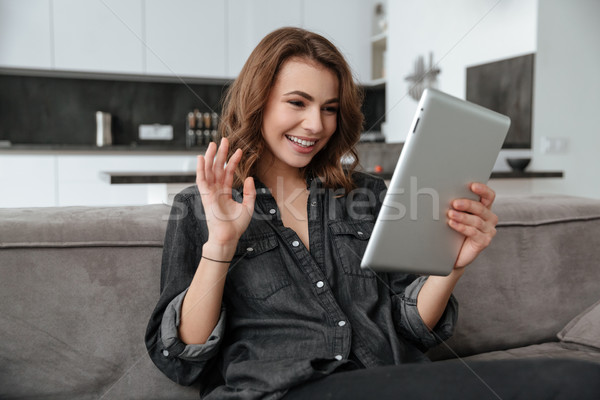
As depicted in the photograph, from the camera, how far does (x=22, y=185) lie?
360 cm

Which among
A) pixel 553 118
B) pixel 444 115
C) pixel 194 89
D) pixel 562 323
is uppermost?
pixel 194 89

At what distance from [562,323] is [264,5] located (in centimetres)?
366

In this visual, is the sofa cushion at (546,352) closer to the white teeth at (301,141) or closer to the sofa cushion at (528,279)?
the sofa cushion at (528,279)

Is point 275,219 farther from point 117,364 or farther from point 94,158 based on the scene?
point 94,158

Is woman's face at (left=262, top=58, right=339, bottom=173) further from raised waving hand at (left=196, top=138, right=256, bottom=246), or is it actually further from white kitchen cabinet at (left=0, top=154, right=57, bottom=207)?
white kitchen cabinet at (left=0, top=154, right=57, bottom=207)

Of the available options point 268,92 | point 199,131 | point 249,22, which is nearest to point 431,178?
point 268,92

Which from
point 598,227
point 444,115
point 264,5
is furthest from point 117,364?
point 264,5

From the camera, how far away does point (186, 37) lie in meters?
4.20

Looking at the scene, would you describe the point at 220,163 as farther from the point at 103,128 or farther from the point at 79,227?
the point at 103,128

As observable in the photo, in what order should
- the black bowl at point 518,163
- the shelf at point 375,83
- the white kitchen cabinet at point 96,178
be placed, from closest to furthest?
the black bowl at point 518,163, the white kitchen cabinet at point 96,178, the shelf at point 375,83

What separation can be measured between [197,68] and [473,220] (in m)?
3.68

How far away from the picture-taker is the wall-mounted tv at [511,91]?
3201 millimetres

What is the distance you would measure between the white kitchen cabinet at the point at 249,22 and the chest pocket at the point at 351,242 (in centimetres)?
340

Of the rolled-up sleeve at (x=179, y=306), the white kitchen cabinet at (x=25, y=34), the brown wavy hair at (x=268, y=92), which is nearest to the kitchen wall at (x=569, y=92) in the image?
the brown wavy hair at (x=268, y=92)
